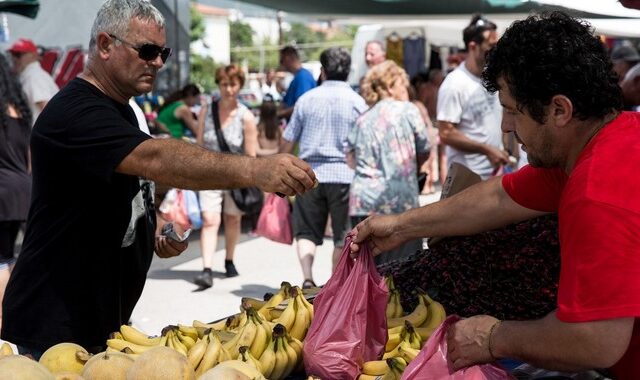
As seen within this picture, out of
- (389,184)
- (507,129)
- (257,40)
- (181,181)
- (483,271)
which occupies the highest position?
(507,129)

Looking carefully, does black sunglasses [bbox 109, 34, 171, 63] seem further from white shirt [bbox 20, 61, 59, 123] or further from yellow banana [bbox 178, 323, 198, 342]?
white shirt [bbox 20, 61, 59, 123]

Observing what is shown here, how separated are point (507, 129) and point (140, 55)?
4.30ft

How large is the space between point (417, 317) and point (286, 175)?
2.62ft

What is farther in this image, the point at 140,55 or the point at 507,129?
the point at 140,55

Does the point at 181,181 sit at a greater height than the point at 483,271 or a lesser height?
greater

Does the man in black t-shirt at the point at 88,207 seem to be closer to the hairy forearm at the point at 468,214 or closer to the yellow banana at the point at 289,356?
the yellow banana at the point at 289,356

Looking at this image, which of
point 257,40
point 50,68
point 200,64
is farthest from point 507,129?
A: point 257,40

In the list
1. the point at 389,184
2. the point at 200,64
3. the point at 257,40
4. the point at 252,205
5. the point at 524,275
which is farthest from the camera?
the point at 257,40

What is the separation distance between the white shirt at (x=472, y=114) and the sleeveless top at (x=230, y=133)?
90.2 inches

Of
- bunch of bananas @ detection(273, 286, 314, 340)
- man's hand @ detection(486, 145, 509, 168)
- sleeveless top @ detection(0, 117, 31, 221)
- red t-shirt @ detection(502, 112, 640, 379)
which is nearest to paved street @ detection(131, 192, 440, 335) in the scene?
sleeveless top @ detection(0, 117, 31, 221)

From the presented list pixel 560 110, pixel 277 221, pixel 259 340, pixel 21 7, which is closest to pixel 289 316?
pixel 259 340

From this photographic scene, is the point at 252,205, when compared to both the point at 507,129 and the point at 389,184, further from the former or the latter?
the point at 507,129

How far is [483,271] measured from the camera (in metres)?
3.22

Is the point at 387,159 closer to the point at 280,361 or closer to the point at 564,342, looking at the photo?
the point at 280,361
